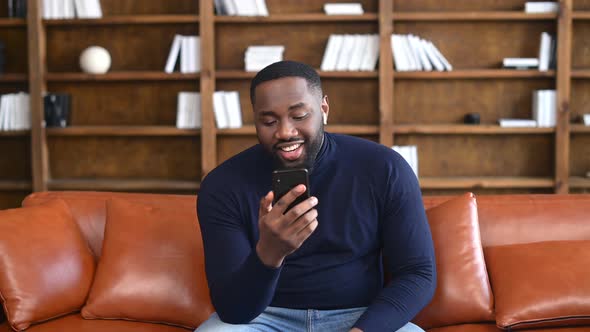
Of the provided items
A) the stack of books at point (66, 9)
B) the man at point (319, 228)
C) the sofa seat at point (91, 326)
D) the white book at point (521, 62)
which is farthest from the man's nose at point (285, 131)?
the stack of books at point (66, 9)

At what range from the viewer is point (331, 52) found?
4.09m

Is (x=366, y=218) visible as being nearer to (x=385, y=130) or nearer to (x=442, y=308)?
(x=442, y=308)

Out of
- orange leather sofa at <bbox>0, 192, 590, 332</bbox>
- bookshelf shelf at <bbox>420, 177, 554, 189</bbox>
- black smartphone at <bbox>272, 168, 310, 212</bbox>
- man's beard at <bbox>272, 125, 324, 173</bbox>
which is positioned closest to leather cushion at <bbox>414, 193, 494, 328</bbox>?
orange leather sofa at <bbox>0, 192, 590, 332</bbox>

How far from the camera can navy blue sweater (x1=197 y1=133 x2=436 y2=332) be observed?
1.71m

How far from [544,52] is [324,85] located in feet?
4.10

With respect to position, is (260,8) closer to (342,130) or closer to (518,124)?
(342,130)

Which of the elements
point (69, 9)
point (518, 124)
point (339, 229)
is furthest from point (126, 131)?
point (339, 229)

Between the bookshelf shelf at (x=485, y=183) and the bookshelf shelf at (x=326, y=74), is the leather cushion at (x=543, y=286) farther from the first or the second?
the bookshelf shelf at (x=326, y=74)

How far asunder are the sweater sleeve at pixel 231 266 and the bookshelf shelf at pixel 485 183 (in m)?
2.43

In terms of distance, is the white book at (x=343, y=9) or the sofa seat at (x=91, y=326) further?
the white book at (x=343, y=9)

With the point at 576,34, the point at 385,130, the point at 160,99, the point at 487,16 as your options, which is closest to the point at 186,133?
the point at 160,99

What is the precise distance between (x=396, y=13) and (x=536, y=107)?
0.94 meters

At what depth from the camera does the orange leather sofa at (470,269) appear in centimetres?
185

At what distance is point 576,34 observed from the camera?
4.16m
